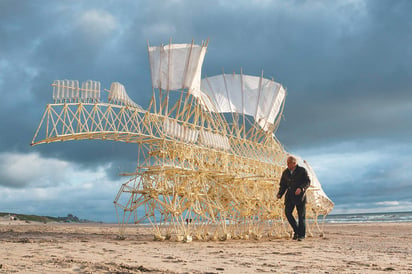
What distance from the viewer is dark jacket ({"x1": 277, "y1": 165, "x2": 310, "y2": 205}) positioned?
1091cm

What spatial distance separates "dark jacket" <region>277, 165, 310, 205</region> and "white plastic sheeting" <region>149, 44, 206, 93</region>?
5.08 meters

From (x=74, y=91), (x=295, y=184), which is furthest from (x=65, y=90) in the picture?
(x=295, y=184)

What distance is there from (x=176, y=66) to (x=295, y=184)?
5.96 meters

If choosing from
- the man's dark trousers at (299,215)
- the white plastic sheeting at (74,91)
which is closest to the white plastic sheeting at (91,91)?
the white plastic sheeting at (74,91)

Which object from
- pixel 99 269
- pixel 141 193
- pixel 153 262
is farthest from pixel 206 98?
pixel 99 269

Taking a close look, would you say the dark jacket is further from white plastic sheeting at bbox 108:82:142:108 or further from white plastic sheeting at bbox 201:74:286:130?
white plastic sheeting at bbox 201:74:286:130

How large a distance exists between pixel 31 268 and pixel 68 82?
279 inches

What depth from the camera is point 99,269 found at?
242 inches

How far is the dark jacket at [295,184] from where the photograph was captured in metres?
10.9

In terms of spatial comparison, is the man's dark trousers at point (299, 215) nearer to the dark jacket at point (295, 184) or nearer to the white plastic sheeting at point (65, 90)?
the dark jacket at point (295, 184)

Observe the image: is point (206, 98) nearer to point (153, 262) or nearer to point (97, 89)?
point (97, 89)

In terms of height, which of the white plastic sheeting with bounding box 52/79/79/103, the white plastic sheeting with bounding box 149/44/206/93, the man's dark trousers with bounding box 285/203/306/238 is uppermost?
the white plastic sheeting with bounding box 149/44/206/93

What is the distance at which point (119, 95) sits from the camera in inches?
522

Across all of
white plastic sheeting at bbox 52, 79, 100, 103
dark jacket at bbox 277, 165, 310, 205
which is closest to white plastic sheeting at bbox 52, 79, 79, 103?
white plastic sheeting at bbox 52, 79, 100, 103
